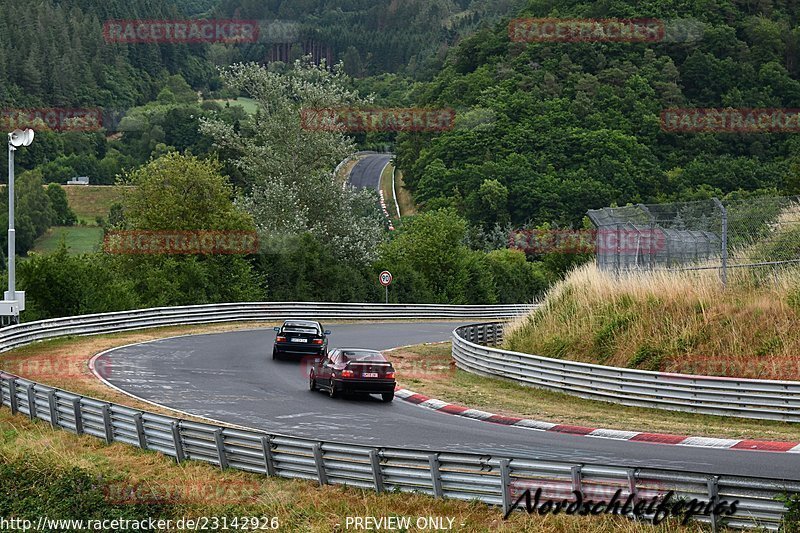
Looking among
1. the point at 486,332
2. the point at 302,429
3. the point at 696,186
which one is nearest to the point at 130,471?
the point at 302,429

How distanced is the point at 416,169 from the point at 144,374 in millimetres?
114684

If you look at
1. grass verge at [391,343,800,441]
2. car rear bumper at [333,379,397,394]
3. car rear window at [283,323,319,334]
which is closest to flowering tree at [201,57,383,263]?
car rear window at [283,323,319,334]

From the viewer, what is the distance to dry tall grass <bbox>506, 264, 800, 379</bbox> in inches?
912

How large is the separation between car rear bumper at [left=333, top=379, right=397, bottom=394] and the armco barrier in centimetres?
619

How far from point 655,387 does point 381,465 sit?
405 inches

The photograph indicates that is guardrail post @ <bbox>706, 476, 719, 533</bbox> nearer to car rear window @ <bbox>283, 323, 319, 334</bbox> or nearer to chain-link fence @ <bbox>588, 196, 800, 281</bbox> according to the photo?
chain-link fence @ <bbox>588, 196, 800, 281</bbox>

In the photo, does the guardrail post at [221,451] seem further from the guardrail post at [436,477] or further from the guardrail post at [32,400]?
the guardrail post at [32,400]

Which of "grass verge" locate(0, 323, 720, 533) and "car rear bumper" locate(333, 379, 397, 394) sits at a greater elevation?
"grass verge" locate(0, 323, 720, 533)

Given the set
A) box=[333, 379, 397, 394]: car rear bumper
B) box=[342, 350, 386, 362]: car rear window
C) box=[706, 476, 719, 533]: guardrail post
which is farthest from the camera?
box=[342, 350, 386, 362]: car rear window

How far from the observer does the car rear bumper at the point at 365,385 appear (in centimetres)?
2353

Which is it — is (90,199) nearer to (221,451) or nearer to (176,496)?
(221,451)

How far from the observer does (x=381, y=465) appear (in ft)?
45.6

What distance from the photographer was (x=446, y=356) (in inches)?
1375

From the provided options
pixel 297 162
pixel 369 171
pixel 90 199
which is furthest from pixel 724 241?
pixel 90 199
